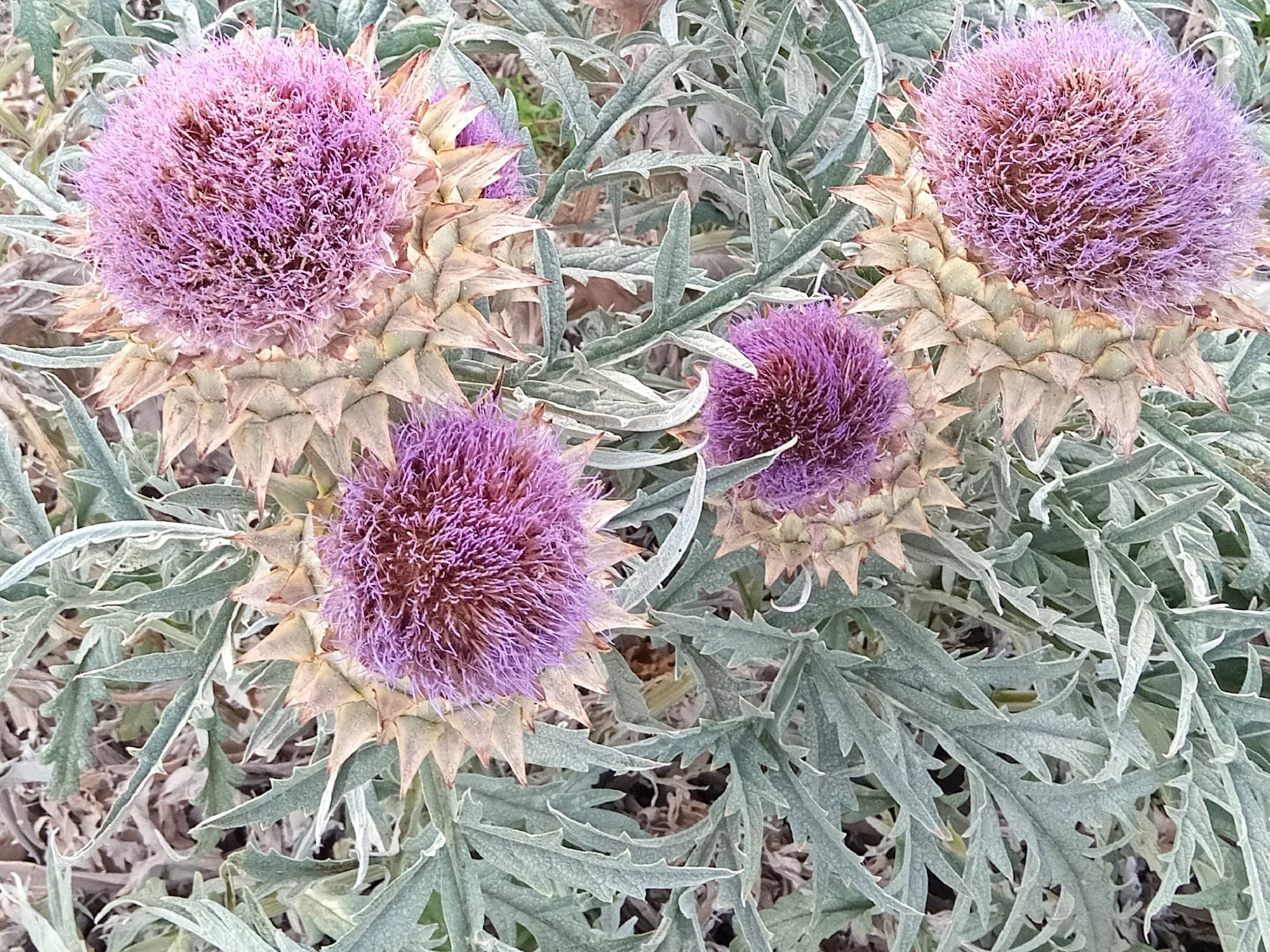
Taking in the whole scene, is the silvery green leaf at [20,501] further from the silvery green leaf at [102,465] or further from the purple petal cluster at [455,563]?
the purple petal cluster at [455,563]

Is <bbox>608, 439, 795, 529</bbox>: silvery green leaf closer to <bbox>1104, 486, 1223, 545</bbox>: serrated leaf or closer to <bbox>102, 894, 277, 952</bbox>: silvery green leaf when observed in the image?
<bbox>1104, 486, 1223, 545</bbox>: serrated leaf

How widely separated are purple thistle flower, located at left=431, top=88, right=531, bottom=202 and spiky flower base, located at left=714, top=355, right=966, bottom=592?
40cm

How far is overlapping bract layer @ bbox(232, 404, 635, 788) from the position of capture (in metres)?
0.88

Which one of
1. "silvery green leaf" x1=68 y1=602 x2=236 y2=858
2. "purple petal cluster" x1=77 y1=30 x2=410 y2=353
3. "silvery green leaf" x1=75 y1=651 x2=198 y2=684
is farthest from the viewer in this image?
"silvery green leaf" x1=75 y1=651 x2=198 y2=684

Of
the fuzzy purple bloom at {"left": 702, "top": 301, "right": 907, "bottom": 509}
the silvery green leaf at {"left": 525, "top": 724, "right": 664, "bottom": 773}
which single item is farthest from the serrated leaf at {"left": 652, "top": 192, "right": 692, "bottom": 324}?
the silvery green leaf at {"left": 525, "top": 724, "right": 664, "bottom": 773}

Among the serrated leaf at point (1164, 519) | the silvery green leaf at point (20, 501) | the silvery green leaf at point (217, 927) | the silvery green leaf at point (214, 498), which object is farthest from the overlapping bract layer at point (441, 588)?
the serrated leaf at point (1164, 519)

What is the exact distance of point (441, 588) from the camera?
0.88m

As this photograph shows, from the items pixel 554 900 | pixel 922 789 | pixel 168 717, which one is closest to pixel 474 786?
pixel 554 900

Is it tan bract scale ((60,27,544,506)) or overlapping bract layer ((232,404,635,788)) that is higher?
tan bract scale ((60,27,544,506))

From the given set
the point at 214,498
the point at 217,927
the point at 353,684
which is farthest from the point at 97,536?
the point at 217,927

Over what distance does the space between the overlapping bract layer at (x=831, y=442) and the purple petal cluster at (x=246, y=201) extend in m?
0.45

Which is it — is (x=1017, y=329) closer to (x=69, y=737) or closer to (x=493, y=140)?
(x=493, y=140)

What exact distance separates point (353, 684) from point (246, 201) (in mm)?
421

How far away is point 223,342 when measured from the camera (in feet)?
2.71
